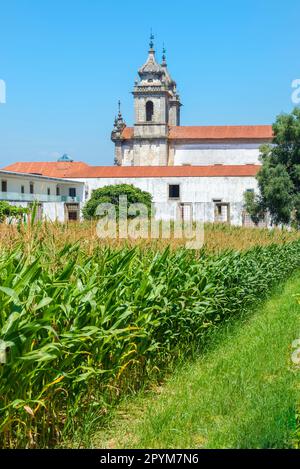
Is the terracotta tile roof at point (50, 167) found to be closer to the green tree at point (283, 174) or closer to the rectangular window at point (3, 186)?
the rectangular window at point (3, 186)

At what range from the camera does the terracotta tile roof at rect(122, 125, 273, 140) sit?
67438 mm

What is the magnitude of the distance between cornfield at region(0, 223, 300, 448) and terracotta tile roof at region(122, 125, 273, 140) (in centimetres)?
5982

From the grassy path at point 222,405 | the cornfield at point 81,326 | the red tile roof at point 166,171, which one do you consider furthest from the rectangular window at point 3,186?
the grassy path at point 222,405

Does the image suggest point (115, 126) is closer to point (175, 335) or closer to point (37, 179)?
point (37, 179)

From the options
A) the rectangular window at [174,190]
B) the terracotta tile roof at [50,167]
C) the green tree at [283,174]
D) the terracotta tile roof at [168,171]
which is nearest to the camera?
the green tree at [283,174]

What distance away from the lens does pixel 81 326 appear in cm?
516

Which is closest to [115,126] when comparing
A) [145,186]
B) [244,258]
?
[145,186]

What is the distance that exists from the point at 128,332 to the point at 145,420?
91 cm

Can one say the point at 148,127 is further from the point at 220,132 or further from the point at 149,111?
the point at 220,132

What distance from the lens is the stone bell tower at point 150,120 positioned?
66.3 metres

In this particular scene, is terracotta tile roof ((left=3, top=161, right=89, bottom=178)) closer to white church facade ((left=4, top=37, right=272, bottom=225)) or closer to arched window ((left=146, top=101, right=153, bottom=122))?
white church facade ((left=4, top=37, right=272, bottom=225))

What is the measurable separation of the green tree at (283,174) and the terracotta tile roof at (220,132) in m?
31.5

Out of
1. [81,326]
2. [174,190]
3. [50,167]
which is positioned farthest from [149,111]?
[81,326]

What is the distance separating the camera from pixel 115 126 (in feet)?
232
